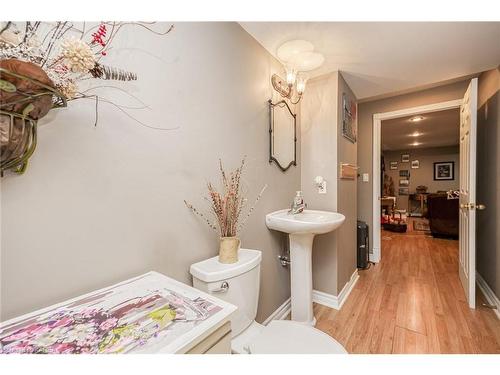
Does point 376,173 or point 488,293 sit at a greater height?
point 376,173

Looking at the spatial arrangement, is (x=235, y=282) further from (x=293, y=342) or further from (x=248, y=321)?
(x=293, y=342)

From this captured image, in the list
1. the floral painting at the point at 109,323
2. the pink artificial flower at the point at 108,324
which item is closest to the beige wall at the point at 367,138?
the floral painting at the point at 109,323

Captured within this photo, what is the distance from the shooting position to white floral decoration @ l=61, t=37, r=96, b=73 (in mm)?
592

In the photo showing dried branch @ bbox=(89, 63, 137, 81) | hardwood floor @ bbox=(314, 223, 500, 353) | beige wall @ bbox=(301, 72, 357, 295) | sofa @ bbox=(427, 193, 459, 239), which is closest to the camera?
dried branch @ bbox=(89, 63, 137, 81)

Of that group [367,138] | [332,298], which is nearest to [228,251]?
[332,298]

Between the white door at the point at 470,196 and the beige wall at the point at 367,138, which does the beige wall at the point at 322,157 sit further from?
the beige wall at the point at 367,138

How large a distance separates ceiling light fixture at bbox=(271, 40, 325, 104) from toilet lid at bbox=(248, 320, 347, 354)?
Result: 1.65 meters

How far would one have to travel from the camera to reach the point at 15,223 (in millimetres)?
653

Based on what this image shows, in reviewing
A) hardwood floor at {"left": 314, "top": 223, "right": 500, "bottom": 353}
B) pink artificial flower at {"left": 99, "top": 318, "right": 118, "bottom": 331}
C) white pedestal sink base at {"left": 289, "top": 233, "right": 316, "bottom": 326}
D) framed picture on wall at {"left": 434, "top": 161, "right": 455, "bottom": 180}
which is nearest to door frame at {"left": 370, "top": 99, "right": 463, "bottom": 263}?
hardwood floor at {"left": 314, "top": 223, "right": 500, "bottom": 353}

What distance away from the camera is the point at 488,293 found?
211 cm

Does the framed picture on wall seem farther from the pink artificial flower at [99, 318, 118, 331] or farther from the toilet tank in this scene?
the pink artificial flower at [99, 318, 118, 331]

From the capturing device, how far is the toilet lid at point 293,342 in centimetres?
99

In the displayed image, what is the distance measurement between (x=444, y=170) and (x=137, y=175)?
354 inches

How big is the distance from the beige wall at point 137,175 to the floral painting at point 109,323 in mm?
127
